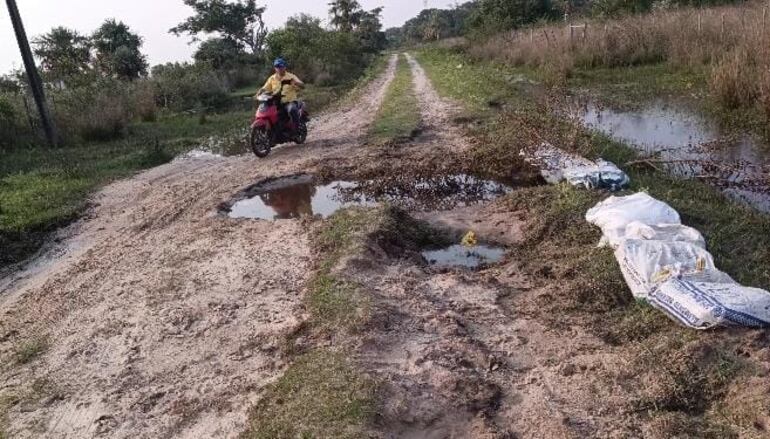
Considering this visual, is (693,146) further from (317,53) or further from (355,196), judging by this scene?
(317,53)

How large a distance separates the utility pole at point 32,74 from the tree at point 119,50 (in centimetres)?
1449

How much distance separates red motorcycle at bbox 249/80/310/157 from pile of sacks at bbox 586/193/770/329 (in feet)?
19.5

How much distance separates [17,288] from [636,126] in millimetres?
9379

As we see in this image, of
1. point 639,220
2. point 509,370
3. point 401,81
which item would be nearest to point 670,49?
point 401,81

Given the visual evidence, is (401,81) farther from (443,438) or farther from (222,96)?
(443,438)

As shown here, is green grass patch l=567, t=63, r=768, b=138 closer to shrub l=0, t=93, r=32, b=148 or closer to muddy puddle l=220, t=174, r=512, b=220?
muddy puddle l=220, t=174, r=512, b=220

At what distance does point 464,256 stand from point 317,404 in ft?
8.69

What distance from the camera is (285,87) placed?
997cm

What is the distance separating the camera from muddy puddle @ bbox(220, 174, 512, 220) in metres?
7.04

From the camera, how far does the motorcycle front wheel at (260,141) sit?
9.67 meters

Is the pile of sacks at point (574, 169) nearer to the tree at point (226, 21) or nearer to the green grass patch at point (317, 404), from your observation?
the green grass patch at point (317, 404)

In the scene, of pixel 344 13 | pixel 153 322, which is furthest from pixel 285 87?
pixel 344 13

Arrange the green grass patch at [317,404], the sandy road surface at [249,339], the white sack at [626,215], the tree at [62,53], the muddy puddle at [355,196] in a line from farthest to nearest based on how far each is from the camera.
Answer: the tree at [62,53]
the muddy puddle at [355,196]
the white sack at [626,215]
the sandy road surface at [249,339]
the green grass patch at [317,404]

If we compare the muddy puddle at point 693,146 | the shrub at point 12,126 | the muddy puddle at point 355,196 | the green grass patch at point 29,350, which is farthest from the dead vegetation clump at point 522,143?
the shrub at point 12,126
